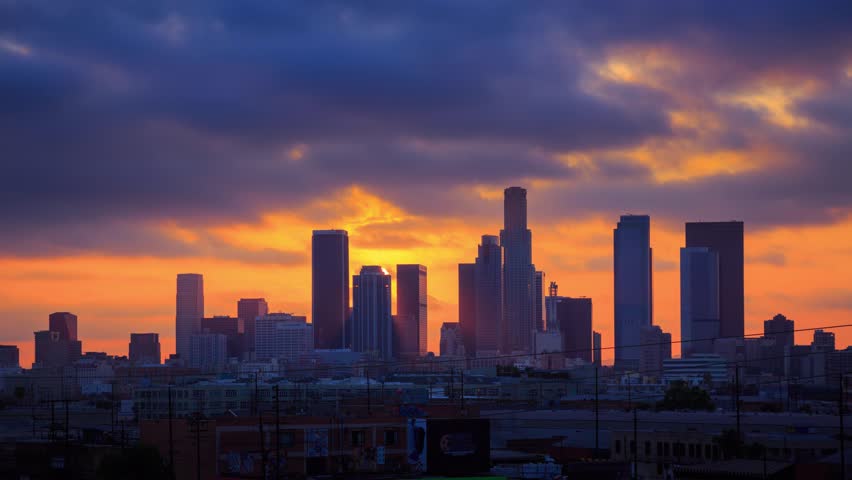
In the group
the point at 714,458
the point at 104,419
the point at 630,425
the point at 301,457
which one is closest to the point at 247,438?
the point at 301,457

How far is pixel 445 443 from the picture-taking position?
88.8 m

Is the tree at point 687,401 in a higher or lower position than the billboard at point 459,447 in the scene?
lower

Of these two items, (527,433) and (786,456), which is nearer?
(786,456)

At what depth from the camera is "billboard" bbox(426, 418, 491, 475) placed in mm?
87250

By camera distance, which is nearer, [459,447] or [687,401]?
[459,447]

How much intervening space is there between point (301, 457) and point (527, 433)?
46286 mm

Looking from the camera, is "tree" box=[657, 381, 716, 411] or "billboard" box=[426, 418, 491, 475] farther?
"tree" box=[657, 381, 716, 411]

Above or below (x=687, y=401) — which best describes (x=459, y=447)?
above

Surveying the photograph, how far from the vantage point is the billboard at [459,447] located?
87.2m

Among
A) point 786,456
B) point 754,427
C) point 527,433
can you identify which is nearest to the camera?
point 786,456

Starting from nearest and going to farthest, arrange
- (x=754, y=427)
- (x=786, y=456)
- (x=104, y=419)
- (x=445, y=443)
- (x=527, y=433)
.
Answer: (x=445, y=443), (x=786, y=456), (x=754, y=427), (x=527, y=433), (x=104, y=419)

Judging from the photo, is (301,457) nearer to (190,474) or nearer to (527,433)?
(190,474)

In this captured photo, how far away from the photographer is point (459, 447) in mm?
87938

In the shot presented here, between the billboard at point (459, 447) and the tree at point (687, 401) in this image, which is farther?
the tree at point (687, 401)
